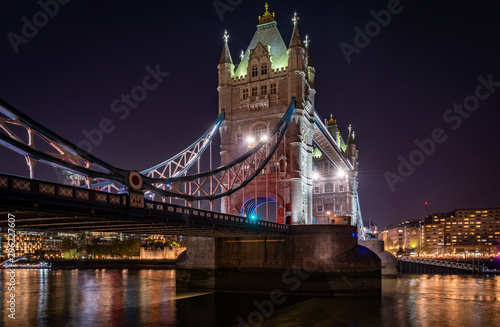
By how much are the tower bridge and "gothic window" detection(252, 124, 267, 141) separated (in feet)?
0.34

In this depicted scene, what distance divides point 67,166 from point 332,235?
26226 millimetres

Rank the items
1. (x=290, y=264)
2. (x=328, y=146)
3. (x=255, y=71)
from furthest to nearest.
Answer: (x=328, y=146), (x=255, y=71), (x=290, y=264)

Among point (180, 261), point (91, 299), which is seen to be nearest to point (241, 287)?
point (180, 261)

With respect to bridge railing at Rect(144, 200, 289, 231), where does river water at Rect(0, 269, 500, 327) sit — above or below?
below

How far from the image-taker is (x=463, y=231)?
173 metres

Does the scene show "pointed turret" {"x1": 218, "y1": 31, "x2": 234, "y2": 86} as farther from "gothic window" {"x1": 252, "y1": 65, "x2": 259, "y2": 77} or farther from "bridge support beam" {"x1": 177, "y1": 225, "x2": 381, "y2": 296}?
"bridge support beam" {"x1": 177, "y1": 225, "x2": 381, "y2": 296}

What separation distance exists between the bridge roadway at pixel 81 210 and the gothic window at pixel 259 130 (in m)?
18.8

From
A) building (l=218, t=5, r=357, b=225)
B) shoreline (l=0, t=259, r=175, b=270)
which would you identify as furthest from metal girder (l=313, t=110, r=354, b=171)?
shoreline (l=0, t=259, r=175, b=270)

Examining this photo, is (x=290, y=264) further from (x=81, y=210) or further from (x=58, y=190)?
(x=58, y=190)

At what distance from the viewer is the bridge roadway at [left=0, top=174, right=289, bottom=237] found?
14.5 m

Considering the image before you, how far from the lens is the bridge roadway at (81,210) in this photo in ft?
47.6

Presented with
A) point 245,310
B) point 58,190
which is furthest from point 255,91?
point 58,190

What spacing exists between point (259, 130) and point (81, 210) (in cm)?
3082

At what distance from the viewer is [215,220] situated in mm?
26969
